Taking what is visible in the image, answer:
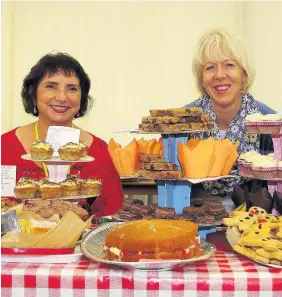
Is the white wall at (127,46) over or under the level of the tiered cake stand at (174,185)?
over

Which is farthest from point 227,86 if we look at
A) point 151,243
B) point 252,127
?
point 151,243

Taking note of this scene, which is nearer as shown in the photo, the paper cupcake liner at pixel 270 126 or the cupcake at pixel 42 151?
the paper cupcake liner at pixel 270 126

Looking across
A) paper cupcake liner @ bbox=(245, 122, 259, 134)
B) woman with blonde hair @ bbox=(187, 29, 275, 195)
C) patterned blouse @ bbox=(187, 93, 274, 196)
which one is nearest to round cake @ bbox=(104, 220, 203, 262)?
paper cupcake liner @ bbox=(245, 122, 259, 134)

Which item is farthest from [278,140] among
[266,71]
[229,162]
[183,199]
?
[266,71]

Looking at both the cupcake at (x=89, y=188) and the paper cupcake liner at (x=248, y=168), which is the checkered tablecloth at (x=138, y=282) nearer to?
the paper cupcake liner at (x=248, y=168)

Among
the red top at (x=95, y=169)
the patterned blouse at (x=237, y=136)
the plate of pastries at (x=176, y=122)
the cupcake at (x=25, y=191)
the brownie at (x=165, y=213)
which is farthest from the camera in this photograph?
the red top at (x=95, y=169)

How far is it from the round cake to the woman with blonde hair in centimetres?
99

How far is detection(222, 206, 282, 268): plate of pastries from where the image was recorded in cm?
123

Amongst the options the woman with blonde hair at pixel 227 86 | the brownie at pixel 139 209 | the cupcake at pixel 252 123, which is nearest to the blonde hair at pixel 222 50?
the woman with blonde hair at pixel 227 86

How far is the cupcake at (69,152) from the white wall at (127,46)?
6.74 feet

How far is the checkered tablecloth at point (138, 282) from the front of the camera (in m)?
1.17

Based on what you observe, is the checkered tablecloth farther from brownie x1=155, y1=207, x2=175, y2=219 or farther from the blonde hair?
the blonde hair

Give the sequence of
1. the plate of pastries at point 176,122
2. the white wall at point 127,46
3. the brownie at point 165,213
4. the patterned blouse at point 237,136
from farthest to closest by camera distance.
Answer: the white wall at point 127,46 → the patterned blouse at point 237,136 → the plate of pastries at point 176,122 → the brownie at point 165,213

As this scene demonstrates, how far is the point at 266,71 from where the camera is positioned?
3859 mm
